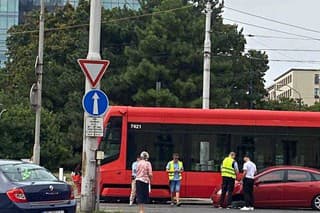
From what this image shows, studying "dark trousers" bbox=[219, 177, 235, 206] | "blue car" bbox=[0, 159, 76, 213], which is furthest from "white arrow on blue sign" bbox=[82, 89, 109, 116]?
"dark trousers" bbox=[219, 177, 235, 206]

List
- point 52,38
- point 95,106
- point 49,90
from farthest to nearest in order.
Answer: point 52,38, point 49,90, point 95,106

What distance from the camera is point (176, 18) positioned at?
53906mm


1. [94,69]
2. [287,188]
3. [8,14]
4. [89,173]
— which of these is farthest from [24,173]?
[8,14]

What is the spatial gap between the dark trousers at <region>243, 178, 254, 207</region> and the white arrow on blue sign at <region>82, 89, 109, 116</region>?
26.7 feet

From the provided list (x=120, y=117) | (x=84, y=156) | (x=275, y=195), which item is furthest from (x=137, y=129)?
(x=84, y=156)

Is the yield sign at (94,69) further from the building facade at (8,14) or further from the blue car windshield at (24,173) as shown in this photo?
the building facade at (8,14)

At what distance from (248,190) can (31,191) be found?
38.9 ft

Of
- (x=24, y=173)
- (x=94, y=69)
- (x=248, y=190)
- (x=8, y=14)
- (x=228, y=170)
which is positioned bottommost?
(x=248, y=190)

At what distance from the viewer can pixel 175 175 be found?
27.1 metres

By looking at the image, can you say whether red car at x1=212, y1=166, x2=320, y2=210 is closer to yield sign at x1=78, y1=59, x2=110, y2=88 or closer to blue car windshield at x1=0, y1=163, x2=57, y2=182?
yield sign at x1=78, y1=59, x2=110, y2=88

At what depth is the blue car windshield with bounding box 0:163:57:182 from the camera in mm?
15556

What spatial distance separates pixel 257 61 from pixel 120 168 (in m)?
48.3

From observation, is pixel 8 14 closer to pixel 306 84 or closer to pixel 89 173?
pixel 306 84

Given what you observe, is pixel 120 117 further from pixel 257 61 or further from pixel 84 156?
pixel 257 61
